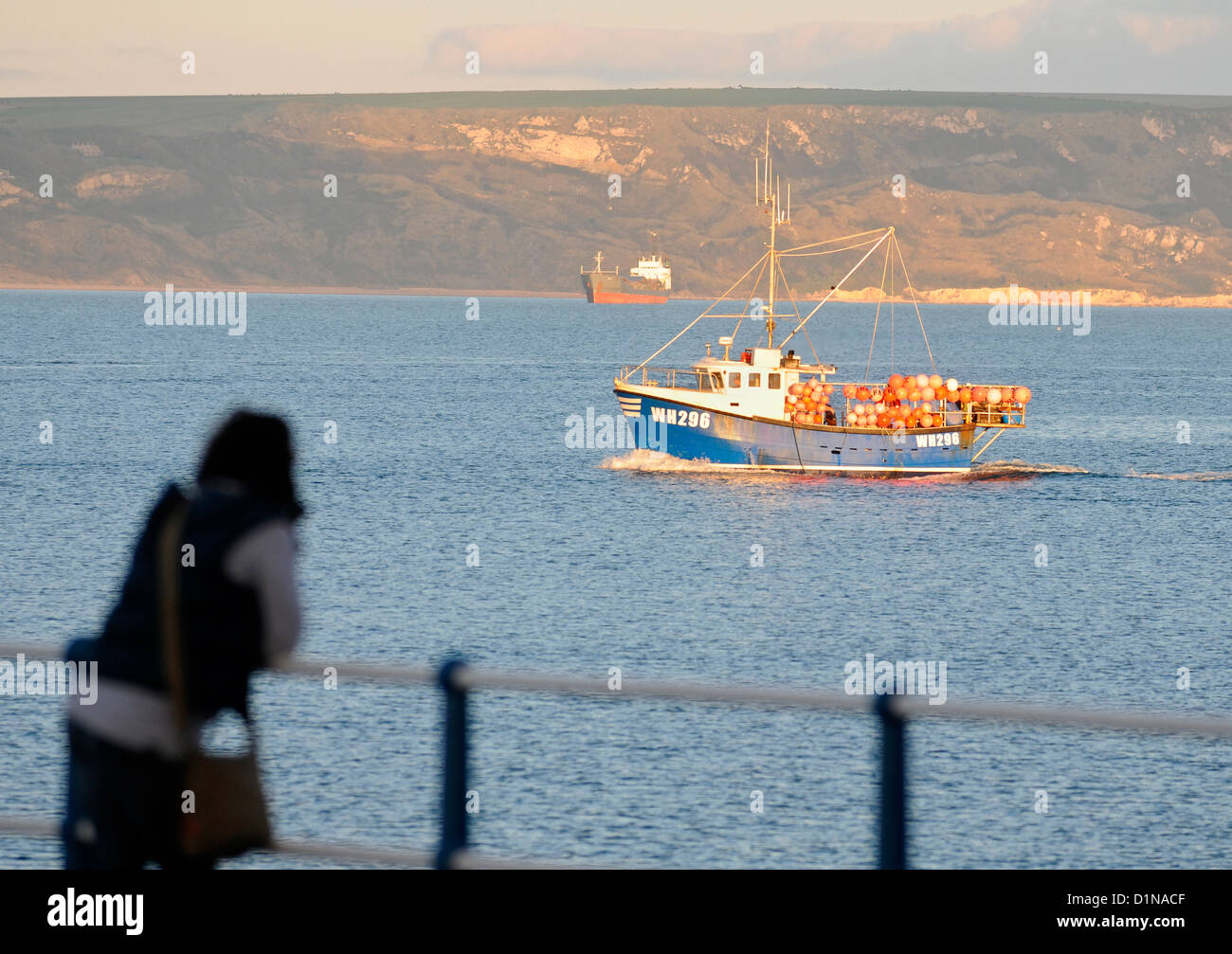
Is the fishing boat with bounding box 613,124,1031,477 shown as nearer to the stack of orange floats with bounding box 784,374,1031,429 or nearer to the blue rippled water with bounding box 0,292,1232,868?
the stack of orange floats with bounding box 784,374,1031,429

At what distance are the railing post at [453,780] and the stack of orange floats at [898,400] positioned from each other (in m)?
65.5

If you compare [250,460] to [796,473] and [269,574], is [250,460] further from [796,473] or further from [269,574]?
[796,473]

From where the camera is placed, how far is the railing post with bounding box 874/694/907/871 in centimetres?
587

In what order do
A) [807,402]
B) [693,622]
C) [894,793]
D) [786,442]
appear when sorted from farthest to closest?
[786,442] < [807,402] < [693,622] < [894,793]

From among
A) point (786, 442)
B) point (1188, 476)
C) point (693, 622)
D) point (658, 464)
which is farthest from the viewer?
point (1188, 476)

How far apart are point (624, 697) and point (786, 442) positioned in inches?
2742

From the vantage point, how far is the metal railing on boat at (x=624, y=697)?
5.41 m

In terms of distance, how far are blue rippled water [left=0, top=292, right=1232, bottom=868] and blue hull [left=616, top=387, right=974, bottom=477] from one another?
1.47 metres

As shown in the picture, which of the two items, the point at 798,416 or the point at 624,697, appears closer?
the point at 624,697

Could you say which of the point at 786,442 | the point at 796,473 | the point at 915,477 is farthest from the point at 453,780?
the point at 915,477

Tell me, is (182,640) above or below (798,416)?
below

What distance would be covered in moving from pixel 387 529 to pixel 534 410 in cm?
5903

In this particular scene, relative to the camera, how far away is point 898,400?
75.6 meters

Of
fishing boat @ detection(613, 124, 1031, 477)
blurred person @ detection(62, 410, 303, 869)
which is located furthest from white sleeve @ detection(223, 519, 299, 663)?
fishing boat @ detection(613, 124, 1031, 477)
